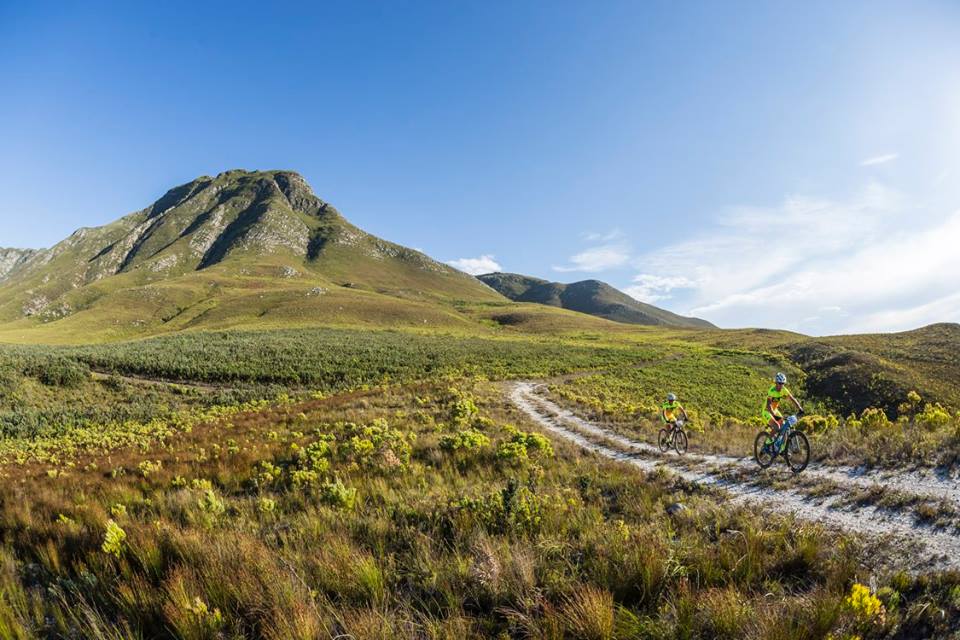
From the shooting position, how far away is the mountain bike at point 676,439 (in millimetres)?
12617

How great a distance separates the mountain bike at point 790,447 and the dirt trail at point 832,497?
254 millimetres

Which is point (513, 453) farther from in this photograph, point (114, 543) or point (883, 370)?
point (883, 370)

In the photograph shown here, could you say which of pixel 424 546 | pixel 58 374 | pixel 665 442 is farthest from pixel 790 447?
pixel 58 374

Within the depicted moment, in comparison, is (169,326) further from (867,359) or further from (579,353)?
(867,359)

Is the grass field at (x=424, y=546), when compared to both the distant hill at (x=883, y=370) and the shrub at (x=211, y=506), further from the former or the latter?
the distant hill at (x=883, y=370)

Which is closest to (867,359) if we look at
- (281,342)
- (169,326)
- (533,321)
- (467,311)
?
(281,342)

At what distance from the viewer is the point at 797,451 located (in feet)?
30.6

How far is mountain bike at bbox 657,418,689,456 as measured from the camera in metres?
12.6

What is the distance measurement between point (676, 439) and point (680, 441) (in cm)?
12

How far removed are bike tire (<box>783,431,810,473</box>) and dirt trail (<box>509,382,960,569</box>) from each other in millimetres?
197

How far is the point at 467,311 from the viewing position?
147 meters

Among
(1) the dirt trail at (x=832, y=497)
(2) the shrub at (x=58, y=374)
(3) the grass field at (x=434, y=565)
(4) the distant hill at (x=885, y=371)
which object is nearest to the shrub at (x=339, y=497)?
(3) the grass field at (x=434, y=565)

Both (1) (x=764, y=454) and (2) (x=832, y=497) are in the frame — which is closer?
(2) (x=832, y=497)

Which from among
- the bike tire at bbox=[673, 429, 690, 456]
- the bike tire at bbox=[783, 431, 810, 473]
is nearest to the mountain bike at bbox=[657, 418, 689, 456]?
the bike tire at bbox=[673, 429, 690, 456]
